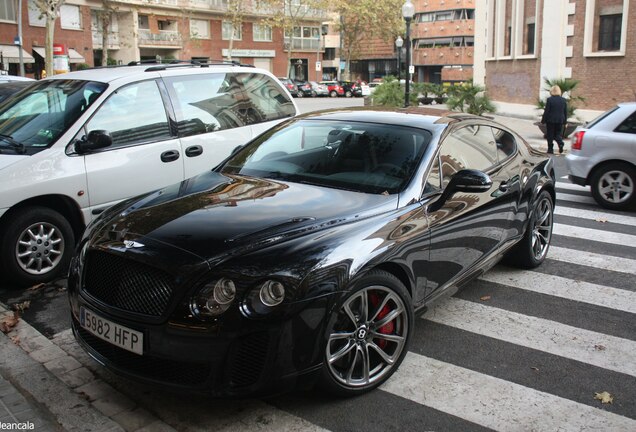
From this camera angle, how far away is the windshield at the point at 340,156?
14.7 ft

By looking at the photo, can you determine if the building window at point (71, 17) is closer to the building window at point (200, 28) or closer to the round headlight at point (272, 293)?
the building window at point (200, 28)

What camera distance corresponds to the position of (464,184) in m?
4.43

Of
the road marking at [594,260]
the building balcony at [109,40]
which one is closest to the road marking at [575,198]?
the road marking at [594,260]

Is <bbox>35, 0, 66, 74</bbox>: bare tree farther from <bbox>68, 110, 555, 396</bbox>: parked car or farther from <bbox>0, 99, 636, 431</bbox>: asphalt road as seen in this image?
<bbox>68, 110, 555, 396</bbox>: parked car

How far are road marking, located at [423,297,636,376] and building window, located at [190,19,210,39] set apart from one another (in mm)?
58677

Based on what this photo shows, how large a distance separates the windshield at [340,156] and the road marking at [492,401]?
122 centimetres

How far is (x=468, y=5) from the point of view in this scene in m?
70.2

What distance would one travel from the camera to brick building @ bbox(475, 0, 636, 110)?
22.5 m

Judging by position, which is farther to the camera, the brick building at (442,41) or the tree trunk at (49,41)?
the brick building at (442,41)

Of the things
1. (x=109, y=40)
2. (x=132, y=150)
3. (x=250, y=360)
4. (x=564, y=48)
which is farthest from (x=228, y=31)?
(x=250, y=360)

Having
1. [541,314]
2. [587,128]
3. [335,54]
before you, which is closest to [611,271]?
[541,314]

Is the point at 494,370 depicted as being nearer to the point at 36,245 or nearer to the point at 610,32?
the point at 36,245

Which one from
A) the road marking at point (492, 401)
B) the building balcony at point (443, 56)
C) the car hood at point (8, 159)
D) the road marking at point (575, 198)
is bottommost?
the road marking at point (492, 401)

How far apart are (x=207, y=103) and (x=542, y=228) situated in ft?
12.2
